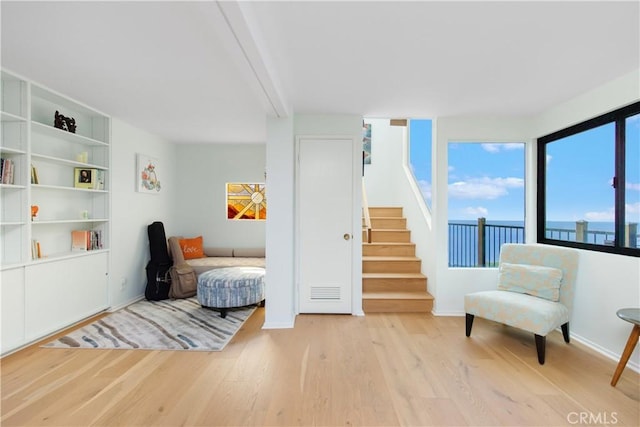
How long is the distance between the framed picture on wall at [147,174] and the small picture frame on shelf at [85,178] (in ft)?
2.34

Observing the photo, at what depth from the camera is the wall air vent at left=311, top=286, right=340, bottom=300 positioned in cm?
366

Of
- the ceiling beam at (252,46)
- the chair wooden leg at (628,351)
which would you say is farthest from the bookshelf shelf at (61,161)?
the chair wooden leg at (628,351)

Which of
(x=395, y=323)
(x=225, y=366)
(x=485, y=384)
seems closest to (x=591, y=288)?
(x=485, y=384)

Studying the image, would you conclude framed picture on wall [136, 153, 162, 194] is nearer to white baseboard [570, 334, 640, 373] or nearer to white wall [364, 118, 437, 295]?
white wall [364, 118, 437, 295]

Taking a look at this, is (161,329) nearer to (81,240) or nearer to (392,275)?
(81,240)

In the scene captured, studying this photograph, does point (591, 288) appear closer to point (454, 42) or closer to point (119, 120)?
point (454, 42)

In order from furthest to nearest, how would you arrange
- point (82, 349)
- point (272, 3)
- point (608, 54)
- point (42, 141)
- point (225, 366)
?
point (42, 141)
point (82, 349)
point (225, 366)
point (608, 54)
point (272, 3)

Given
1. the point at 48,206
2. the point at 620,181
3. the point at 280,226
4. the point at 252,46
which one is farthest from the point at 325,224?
the point at 48,206

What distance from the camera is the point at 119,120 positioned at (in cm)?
395

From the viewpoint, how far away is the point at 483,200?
3.79m

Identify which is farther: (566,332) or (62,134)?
(62,134)

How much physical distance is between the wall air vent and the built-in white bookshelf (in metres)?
2.56

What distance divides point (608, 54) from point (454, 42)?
122 cm

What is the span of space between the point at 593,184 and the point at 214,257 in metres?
5.09
